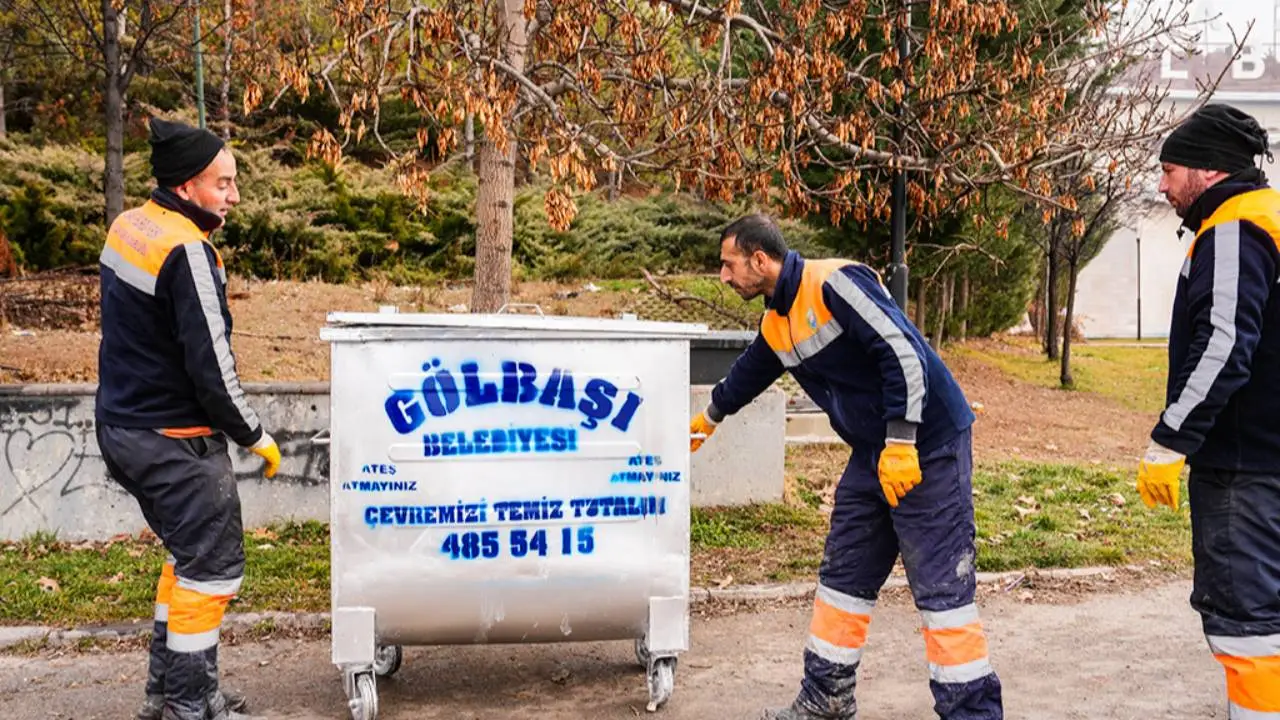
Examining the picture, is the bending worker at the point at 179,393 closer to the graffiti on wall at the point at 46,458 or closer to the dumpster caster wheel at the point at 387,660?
the dumpster caster wheel at the point at 387,660

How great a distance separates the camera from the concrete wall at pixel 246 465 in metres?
6.41

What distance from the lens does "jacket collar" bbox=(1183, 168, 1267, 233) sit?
11.8ft

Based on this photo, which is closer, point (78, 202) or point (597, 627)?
point (597, 627)

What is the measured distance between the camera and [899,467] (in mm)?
3787

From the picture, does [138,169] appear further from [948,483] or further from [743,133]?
[948,483]

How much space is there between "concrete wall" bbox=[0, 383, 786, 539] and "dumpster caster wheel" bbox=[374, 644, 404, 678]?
1.94m

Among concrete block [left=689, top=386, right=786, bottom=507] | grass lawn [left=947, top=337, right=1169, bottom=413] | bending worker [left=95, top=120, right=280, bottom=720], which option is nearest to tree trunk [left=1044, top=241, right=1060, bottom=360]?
grass lawn [left=947, top=337, right=1169, bottom=413]

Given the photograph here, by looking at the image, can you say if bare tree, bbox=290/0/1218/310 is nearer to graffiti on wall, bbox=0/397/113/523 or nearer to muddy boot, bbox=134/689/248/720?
graffiti on wall, bbox=0/397/113/523

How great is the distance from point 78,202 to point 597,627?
13.5 metres

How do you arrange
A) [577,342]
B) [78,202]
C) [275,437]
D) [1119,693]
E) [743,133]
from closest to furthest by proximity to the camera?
1. [577,342]
2. [1119,693]
3. [275,437]
4. [743,133]
5. [78,202]

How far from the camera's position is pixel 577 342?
13.5 feet

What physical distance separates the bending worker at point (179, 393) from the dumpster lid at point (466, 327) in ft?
1.35

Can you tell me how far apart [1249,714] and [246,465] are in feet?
17.2

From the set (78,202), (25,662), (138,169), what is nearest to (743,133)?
(25,662)
